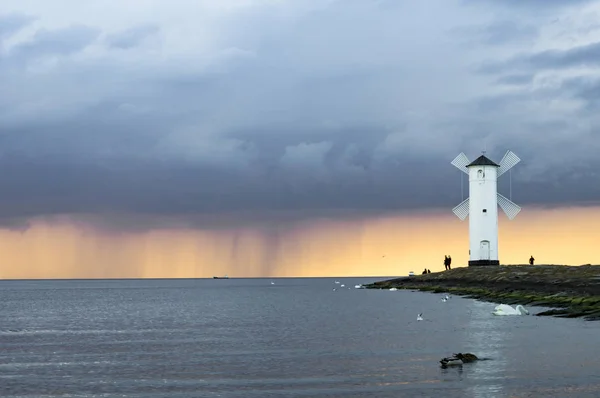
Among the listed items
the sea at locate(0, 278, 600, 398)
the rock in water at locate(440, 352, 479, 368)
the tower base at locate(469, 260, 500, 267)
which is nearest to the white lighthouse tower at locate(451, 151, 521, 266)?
the tower base at locate(469, 260, 500, 267)

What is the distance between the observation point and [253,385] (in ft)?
95.3

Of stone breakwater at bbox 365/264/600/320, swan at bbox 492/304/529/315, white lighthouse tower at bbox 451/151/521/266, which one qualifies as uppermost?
white lighthouse tower at bbox 451/151/521/266

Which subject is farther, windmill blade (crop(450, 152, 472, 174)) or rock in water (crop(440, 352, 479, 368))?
windmill blade (crop(450, 152, 472, 174))

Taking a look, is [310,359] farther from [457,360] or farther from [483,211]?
[483,211]

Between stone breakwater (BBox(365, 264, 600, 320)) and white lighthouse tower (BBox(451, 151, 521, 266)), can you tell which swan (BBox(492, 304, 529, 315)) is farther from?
white lighthouse tower (BBox(451, 151, 521, 266))

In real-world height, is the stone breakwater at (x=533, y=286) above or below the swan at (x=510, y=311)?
above

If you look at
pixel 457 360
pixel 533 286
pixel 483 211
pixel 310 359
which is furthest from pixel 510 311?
pixel 483 211

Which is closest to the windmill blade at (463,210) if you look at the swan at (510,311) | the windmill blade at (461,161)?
the windmill blade at (461,161)

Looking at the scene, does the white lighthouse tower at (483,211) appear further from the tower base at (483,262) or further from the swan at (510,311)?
the swan at (510,311)

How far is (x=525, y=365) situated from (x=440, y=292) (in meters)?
71.0

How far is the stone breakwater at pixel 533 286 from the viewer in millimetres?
58125

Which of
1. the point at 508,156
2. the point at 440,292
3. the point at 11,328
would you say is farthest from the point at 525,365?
the point at 508,156

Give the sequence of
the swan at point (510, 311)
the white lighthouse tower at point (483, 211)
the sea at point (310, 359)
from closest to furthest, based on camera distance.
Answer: the sea at point (310, 359) → the swan at point (510, 311) → the white lighthouse tower at point (483, 211)

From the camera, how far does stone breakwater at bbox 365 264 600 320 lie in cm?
5812
